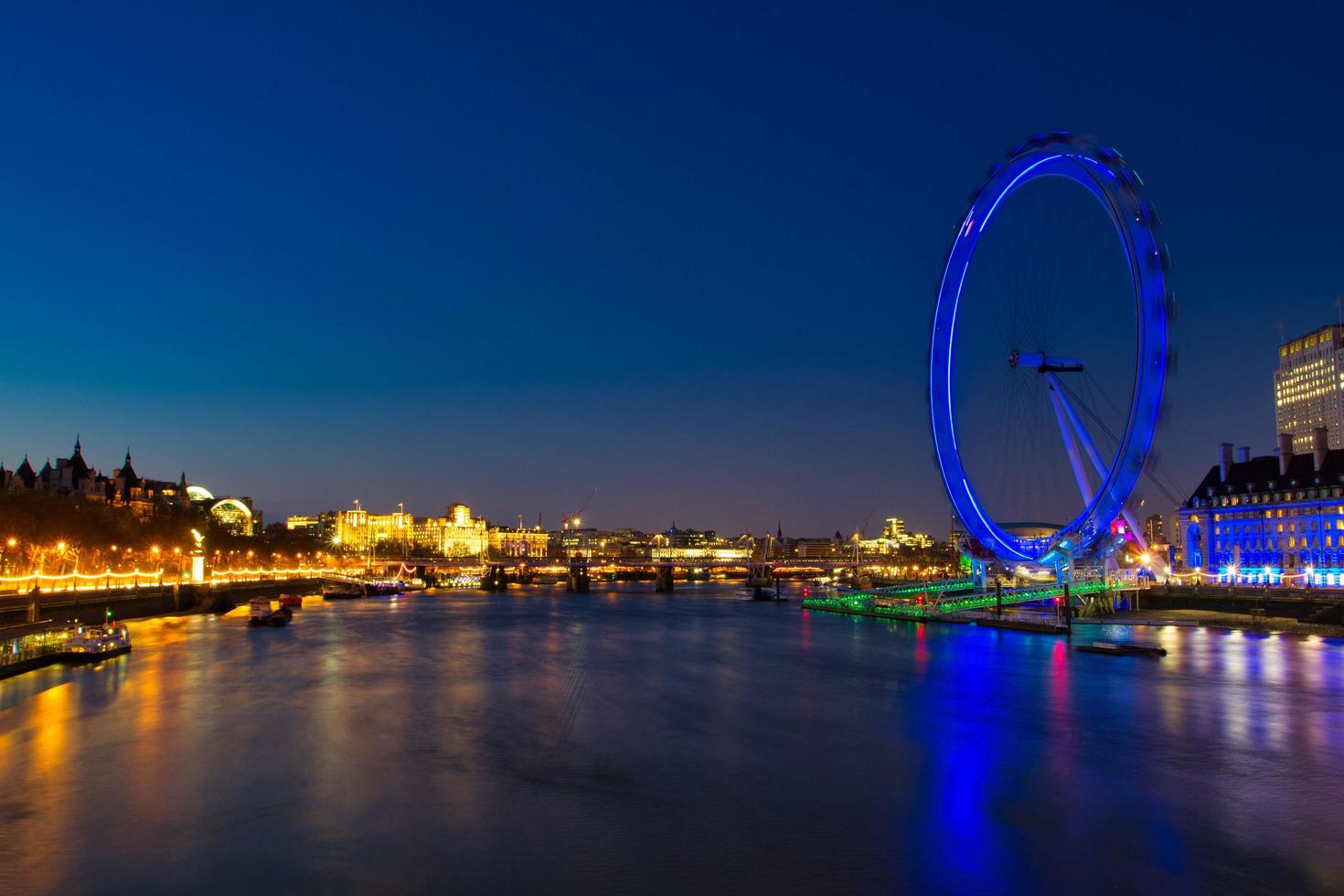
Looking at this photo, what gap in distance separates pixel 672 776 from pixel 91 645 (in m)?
33.8

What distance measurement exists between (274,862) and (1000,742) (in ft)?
64.5

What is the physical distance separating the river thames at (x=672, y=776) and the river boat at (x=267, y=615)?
24507 millimetres

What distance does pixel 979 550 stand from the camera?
90000 mm

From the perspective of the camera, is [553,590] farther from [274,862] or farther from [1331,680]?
[274,862]

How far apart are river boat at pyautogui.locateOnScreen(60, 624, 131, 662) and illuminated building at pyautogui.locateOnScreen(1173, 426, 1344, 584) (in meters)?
93.4

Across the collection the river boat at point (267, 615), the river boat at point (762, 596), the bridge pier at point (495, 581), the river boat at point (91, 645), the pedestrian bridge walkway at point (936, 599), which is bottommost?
the river boat at point (762, 596)

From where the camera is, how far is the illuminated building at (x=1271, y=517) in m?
93.7

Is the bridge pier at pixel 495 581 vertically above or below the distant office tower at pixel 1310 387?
below

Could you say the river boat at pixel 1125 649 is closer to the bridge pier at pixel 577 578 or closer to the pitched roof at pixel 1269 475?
the pitched roof at pixel 1269 475

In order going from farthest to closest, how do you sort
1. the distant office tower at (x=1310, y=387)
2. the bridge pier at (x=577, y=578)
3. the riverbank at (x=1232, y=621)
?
the bridge pier at (x=577, y=578) < the distant office tower at (x=1310, y=387) < the riverbank at (x=1232, y=621)

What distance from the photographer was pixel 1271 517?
331 ft

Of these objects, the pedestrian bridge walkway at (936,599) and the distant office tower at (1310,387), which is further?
the distant office tower at (1310,387)

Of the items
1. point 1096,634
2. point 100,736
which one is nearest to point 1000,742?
point 100,736

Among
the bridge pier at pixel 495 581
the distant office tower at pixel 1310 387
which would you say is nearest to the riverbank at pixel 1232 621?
the distant office tower at pixel 1310 387
